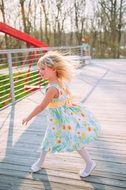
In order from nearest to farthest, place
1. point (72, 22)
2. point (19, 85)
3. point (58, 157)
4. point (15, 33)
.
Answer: point (58, 157)
point (19, 85)
point (15, 33)
point (72, 22)

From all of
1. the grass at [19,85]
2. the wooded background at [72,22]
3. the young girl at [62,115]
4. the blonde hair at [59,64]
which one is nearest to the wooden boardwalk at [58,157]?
the young girl at [62,115]

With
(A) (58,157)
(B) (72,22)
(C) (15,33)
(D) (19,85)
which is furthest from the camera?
(B) (72,22)

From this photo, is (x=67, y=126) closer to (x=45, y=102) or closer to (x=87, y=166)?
(x=45, y=102)

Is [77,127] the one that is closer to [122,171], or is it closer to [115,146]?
[122,171]

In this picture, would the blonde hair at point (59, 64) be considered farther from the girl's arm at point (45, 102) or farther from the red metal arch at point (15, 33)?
the red metal arch at point (15, 33)

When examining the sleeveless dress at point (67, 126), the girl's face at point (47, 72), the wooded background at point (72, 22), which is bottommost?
the sleeveless dress at point (67, 126)

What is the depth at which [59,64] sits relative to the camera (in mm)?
2322

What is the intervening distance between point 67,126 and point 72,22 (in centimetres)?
2058

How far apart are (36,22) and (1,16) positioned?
3.31 m

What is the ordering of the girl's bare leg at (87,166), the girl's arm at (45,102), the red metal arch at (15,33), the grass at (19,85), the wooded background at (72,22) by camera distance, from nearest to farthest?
the girl's arm at (45,102)
the girl's bare leg at (87,166)
the grass at (19,85)
the red metal arch at (15,33)
the wooded background at (72,22)

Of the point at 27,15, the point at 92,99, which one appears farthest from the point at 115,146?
the point at 27,15

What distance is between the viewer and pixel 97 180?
240 centimetres

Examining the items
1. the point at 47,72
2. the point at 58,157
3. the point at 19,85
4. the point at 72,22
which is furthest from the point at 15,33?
the point at 72,22

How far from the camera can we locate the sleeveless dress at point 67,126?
2.38 metres
